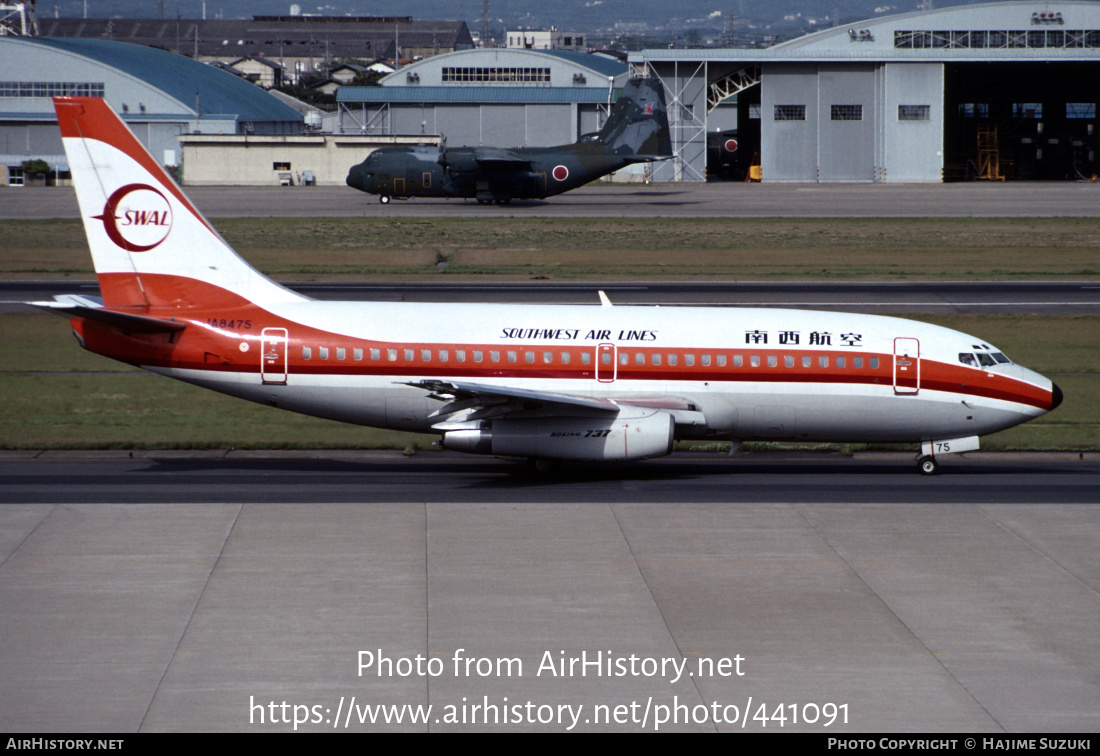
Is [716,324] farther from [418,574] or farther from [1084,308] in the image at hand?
[1084,308]

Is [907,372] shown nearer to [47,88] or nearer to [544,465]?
[544,465]

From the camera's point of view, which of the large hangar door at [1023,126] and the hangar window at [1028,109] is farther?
the hangar window at [1028,109]

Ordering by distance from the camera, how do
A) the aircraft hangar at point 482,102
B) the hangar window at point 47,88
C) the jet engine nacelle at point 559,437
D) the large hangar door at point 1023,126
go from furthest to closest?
the aircraft hangar at point 482,102
the hangar window at point 47,88
the large hangar door at point 1023,126
the jet engine nacelle at point 559,437

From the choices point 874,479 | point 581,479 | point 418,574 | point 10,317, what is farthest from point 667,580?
point 10,317

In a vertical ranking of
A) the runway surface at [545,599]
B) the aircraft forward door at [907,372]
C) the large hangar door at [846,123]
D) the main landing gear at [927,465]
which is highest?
the large hangar door at [846,123]

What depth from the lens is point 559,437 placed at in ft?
85.6

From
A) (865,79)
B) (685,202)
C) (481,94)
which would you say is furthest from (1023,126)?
(481,94)

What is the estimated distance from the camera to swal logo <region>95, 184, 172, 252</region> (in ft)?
89.1

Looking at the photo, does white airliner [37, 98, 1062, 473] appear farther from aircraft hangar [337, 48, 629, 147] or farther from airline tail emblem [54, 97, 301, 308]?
aircraft hangar [337, 48, 629, 147]

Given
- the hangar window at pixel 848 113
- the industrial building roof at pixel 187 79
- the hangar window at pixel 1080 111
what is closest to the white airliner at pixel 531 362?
the hangar window at pixel 848 113

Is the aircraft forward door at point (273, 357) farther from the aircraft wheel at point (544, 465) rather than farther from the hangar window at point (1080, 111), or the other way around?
the hangar window at point (1080, 111)

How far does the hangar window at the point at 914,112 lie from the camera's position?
105 meters

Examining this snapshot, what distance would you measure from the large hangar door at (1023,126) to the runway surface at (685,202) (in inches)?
474

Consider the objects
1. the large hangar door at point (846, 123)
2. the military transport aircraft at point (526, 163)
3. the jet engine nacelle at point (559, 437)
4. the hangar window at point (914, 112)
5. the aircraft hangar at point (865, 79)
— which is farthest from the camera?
the hangar window at point (914, 112)
